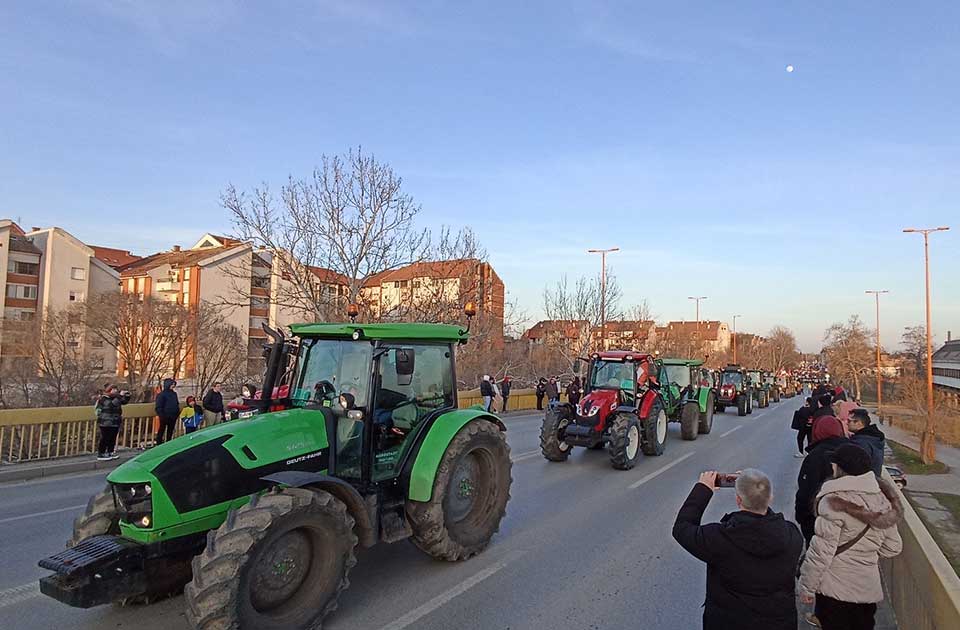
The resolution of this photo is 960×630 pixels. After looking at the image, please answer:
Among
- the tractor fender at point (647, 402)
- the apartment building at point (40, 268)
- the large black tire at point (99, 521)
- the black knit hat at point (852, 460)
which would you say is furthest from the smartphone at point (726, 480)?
the apartment building at point (40, 268)

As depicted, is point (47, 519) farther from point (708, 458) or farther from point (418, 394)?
point (708, 458)

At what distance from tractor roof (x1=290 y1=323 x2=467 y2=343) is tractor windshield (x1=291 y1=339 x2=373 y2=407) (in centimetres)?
10

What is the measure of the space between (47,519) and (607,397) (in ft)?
29.7

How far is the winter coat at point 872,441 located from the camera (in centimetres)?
Answer: 578

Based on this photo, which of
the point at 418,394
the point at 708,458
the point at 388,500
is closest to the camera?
the point at 388,500

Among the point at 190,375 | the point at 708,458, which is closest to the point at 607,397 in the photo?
the point at 708,458

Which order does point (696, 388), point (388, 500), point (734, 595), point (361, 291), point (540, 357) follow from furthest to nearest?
point (540, 357)
point (361, 291)
point (696, 388)
point (388, 500)
point (734, 595)

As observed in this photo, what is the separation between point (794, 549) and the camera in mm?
2971

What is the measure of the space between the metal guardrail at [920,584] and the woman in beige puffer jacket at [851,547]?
1.01 ft

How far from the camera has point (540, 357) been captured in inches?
1893

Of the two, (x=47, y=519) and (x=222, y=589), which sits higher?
(x=222, y=589)

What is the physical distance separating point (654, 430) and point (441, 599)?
860 centimetres

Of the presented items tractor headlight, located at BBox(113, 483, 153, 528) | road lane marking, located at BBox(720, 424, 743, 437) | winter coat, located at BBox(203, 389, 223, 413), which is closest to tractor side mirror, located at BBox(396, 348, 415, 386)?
tractor headlight, located at BBox(113, 483, 153, 528)

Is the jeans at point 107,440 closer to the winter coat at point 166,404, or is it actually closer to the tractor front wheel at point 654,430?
the winter coat at point 166,404
